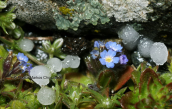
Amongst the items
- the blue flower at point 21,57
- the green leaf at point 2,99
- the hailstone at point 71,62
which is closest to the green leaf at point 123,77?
the hailstone at point 71,62

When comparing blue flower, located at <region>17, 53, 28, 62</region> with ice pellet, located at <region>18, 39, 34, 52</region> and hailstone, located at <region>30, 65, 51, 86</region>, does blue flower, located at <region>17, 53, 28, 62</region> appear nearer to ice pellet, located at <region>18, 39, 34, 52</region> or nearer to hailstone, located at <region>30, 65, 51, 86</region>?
ice pellet, located at <region>18, 39, 34, 52</region>

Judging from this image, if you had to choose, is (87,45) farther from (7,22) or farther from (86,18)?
(7,22)

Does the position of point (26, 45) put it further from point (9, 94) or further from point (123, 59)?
point (123, 59)

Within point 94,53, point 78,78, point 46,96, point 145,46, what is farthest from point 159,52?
point 46,96

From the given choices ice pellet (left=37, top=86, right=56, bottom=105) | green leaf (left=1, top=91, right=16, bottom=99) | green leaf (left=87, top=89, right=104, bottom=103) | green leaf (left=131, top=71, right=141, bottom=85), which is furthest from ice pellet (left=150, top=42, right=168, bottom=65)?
green leaf (left=1, top=91, right=16, bottom=99)

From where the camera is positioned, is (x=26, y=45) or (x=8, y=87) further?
(x=26, y=45)

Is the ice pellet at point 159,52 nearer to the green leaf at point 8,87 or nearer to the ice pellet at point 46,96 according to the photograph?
the ice pellet at point 46,96

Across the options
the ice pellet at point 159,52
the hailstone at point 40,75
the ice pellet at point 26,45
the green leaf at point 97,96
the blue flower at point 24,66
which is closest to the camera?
the green leaf at point 97,96
